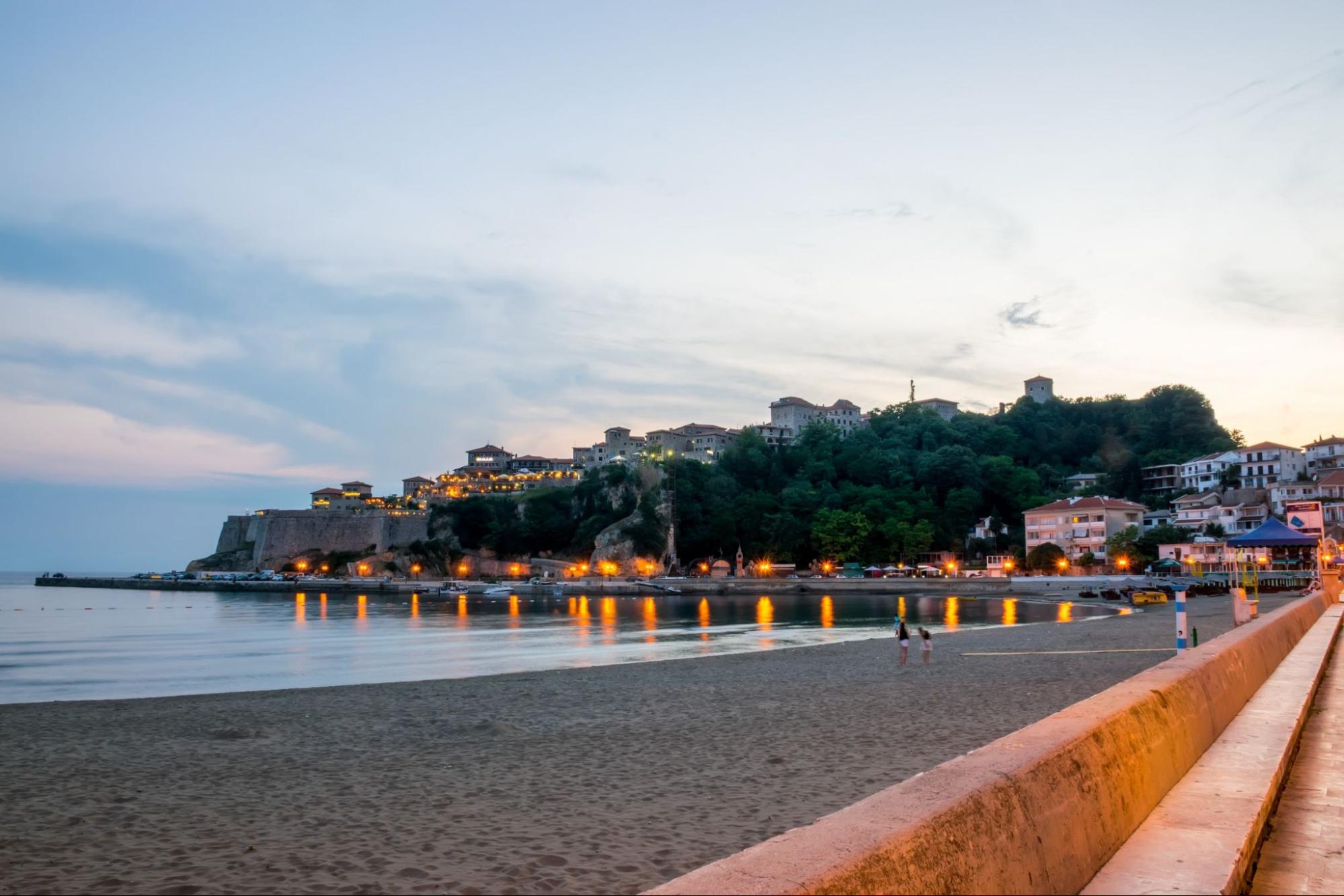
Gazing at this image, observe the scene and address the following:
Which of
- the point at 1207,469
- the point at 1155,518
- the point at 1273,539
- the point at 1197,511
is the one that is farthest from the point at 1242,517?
the point at 1273,539

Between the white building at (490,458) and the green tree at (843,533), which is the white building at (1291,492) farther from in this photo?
the white building at (490,458)

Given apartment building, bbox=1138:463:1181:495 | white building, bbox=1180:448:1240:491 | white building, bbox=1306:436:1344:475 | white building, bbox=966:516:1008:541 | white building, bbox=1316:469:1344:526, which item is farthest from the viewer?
apartment building, bbox=1138:463:1181:495

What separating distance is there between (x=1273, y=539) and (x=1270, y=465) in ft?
216

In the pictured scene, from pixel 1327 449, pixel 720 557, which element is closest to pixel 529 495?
pixel 720 557

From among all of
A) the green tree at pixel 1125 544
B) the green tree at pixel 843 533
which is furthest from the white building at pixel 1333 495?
the green tree at pixel 843 533

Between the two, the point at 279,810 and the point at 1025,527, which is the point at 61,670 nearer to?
the point at 279,810

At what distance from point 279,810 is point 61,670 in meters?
30.5

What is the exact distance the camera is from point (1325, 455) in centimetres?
10881

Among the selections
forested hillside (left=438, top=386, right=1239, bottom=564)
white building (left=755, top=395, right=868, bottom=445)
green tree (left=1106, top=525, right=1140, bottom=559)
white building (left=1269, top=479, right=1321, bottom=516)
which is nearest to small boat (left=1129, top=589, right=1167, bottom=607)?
green tree (left=1106, top=525, right=1140, bottom=559)

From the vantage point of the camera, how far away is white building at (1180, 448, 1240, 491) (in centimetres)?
11494

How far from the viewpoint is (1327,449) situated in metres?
109

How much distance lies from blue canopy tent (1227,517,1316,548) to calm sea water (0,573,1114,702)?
8727 mm

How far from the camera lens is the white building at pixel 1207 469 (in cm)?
11494

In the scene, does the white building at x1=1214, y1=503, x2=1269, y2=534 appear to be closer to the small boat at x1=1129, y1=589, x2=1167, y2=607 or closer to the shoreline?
the small boat at x1=1129, y1=589, x2=1167, y2=607
